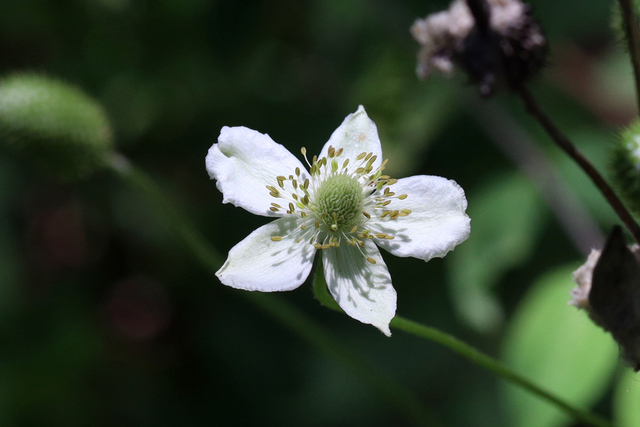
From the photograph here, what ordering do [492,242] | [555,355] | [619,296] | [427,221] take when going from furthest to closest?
[492,242] → [555,355] → [427,221] → [619,296]

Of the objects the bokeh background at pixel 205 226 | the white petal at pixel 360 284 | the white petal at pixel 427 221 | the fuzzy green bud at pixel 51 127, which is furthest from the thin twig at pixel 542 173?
the fuzzy green bud at pixel 51 127

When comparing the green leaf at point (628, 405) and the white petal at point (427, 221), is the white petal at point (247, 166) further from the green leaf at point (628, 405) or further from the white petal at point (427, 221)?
the green leaf at point (628, 405)

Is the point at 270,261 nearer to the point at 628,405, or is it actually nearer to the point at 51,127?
the point at 51,127

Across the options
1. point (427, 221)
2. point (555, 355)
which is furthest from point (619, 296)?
point (555, 355)

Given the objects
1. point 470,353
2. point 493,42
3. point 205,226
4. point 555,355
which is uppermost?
point 493,42

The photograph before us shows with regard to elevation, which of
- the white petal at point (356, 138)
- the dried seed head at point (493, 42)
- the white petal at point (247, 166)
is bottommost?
the white petal at point (247, 166)

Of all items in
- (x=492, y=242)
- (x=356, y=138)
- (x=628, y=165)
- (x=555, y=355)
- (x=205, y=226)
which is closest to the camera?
(x=628, y=165)

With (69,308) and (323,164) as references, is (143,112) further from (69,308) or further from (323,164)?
(323,164)
